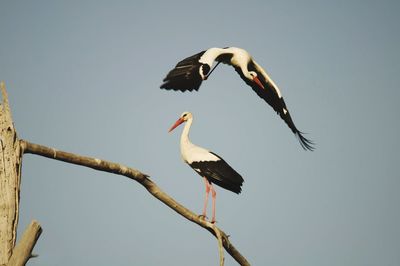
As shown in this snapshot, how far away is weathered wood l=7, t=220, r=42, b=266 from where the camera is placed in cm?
480

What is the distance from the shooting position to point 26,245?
4.86 m

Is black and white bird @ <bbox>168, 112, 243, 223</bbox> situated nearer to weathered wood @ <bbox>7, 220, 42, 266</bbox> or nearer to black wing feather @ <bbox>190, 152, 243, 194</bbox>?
black wing feather @ <bbox>190, 152, 243, 194</bbox>

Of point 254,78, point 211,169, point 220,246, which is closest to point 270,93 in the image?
point 254,78

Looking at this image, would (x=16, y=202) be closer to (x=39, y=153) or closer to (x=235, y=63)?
(x=39, y=153)

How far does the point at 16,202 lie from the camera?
5016 millimetres

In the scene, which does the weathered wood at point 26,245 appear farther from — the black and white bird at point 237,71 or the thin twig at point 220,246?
the black and white bird at point 237,71

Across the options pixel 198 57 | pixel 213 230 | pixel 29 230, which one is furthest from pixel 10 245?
pixel 198 57

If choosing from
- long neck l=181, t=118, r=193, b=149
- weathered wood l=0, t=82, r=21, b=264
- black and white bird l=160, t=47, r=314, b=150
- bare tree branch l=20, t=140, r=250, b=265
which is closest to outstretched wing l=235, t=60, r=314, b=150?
black and white bird l=160, t=47, r=314, b=150

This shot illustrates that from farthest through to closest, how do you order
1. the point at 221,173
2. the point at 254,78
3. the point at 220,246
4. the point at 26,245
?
the point at 254,78, the point at 221,173, the point at 220,246, the point at 26,245

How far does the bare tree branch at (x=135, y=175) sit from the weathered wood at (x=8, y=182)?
4.5 inches

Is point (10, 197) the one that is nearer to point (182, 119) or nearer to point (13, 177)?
point (13, 177)

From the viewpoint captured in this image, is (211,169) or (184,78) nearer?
(184,78)

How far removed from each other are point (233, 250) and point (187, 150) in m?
2.68

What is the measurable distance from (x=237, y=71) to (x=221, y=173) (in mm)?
3360
